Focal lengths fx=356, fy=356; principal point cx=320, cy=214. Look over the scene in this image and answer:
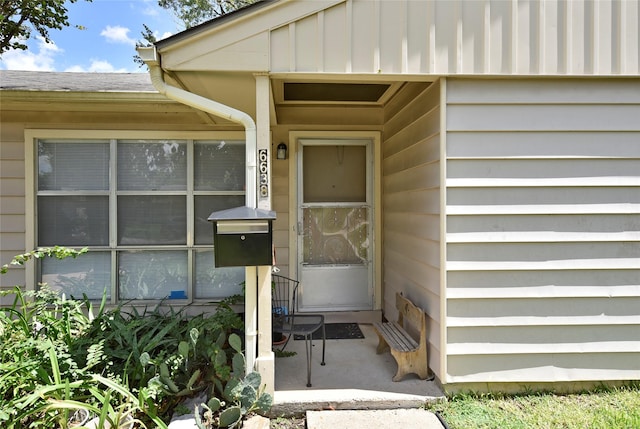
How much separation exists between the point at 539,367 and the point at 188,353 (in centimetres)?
251

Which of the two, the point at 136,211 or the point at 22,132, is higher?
the point at 22,132

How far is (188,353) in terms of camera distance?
250 cm

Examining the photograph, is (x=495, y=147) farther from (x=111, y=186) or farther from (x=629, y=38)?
(x=111, y=186)

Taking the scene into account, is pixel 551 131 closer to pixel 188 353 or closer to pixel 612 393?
pixel 612 393

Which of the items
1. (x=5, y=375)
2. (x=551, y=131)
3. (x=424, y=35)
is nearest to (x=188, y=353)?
(x=5, y=375)

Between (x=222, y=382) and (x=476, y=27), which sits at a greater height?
(x=476, y=27)

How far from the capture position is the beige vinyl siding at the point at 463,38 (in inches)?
94.9

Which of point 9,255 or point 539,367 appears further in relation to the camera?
point 9,255

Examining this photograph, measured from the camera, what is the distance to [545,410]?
238 centimetres

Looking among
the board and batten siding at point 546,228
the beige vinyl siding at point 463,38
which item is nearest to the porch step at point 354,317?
the board and batten siding at point 546,228

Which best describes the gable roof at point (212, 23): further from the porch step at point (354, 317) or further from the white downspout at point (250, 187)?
the porch step at point (354, 317)

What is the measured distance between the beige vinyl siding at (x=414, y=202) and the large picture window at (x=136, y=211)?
5.30 feet

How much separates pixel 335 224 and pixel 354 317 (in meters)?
1.07

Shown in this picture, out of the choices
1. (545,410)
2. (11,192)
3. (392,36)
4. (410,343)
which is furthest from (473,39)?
(11,192)
